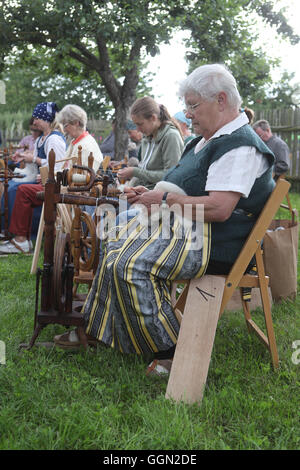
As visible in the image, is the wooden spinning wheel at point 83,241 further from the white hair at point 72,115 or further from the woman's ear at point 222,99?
the white hair at point 72,115

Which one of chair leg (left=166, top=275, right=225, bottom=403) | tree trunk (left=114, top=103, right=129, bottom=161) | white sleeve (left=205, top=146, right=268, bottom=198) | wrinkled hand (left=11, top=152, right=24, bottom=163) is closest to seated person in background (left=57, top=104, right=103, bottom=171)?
wrinkled hand (left=11, top=152, right=24, bottom=163)

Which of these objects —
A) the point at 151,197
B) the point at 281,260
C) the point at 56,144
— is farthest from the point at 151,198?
the point at 56,144

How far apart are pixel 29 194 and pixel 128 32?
2.56 metres

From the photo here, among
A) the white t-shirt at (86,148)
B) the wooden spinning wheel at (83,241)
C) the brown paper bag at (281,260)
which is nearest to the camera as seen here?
the wooden spinning wheel at (83,241)

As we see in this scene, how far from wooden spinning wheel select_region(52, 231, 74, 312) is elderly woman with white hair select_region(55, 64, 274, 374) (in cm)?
31

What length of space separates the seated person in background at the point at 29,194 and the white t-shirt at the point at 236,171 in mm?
3537

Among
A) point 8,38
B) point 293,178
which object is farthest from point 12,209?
point 293,178

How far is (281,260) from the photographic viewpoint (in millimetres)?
3492

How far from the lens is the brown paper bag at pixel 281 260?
3488mm

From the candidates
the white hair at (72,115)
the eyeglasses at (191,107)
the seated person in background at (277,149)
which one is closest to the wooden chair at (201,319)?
the eyeglasses at (191,107)

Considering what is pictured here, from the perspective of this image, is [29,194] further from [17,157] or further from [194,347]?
[194,347]

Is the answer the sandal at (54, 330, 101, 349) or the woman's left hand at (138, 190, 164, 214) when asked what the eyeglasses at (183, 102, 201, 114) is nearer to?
the woman's left hand at (138, 190, 164, 214)

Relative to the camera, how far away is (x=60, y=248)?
2.66 m

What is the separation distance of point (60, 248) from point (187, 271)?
765 millimetres
